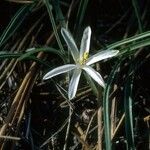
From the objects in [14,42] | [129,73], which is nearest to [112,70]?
[129,73]

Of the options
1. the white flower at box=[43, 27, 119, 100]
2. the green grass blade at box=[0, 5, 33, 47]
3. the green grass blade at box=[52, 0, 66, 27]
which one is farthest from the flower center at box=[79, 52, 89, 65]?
the green grass blade at box=[0, 5, 33, 47]

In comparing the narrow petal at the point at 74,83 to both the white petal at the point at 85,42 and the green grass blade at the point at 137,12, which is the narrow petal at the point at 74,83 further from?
the green grass blade at the point at 137,12

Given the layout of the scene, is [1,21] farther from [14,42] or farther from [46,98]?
[46,98]

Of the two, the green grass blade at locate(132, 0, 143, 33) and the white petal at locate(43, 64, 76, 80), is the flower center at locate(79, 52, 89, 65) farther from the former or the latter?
the green grass blade at locate(132, 0, 143, 33)

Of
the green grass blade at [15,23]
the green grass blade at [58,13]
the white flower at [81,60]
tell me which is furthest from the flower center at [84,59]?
the green grass blade at [15,23]

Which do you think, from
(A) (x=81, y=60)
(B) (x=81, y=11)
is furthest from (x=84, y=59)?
(B) (x=81, y=11)

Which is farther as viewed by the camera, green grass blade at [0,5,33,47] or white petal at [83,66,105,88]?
green grass blade at [0,5,33,47]
